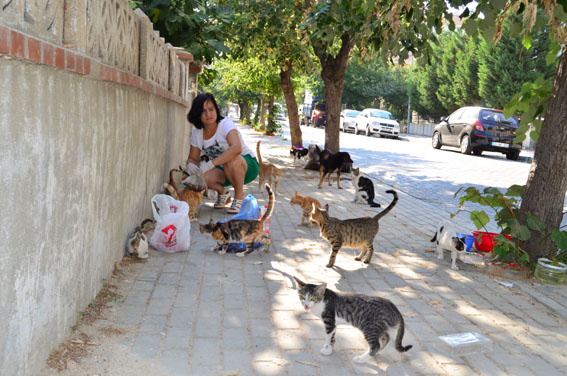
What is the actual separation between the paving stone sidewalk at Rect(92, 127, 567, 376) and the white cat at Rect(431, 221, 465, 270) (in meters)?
0.13

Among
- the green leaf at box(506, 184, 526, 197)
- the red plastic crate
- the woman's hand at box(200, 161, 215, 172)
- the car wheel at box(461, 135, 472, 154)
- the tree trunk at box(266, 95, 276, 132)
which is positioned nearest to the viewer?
the green leaf at box(506, 184, 526, 197)

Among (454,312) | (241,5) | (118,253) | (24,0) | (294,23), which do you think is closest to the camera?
(24,0)

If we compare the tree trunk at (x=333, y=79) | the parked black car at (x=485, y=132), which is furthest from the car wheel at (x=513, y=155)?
the tree trunk at (x=333, y=79)

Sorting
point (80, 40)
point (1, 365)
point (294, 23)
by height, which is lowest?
point (1, 365)

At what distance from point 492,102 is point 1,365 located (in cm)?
3187

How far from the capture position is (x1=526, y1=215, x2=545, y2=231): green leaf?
5.23 metres

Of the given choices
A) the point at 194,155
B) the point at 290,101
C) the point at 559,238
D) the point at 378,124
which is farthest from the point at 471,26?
the point at 378,124

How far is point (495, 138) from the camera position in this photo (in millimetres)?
18344

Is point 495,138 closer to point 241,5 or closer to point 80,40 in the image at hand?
point 241,5

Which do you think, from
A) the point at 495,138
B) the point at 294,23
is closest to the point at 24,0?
the point at 294,23

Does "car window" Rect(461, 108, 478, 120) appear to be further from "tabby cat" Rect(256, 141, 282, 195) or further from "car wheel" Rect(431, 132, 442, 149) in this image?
"tabby cat" Rect(256, 141, 282, 195)

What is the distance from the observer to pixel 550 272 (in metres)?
5.11

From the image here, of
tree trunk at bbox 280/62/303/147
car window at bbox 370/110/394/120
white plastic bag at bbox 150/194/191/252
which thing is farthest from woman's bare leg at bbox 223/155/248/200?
car window at bbox 370/110/394/120

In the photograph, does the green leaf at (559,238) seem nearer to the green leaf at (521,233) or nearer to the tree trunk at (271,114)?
the green leaf at (521,233)
